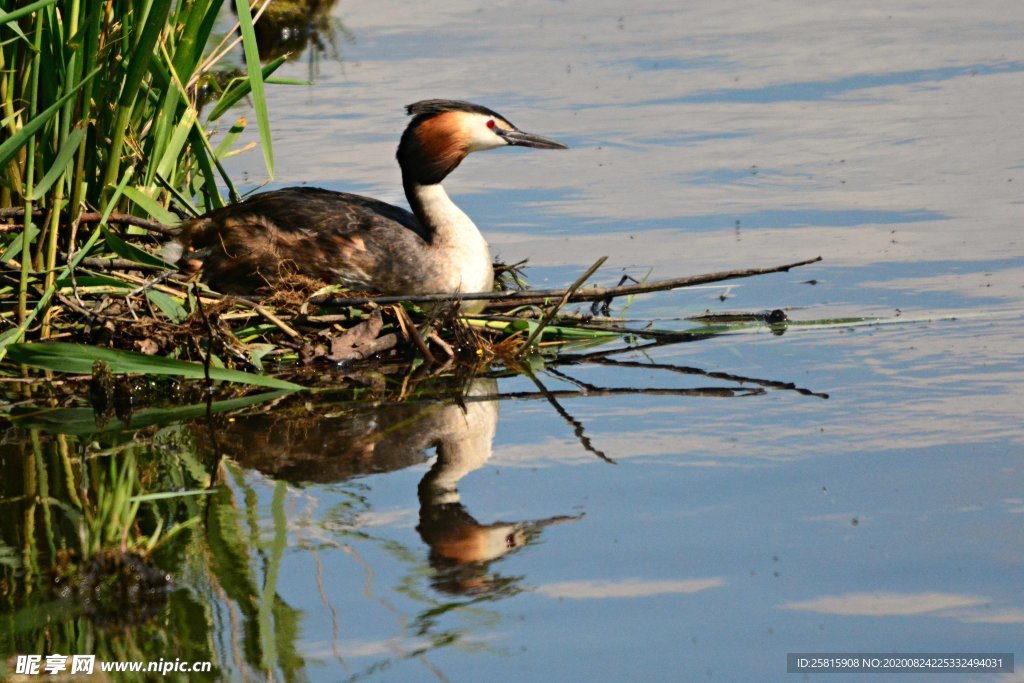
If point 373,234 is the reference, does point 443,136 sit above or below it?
above

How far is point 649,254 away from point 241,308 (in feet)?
6.44

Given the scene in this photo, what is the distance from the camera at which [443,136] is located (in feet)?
20.6

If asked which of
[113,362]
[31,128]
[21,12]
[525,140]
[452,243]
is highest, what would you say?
[21,12]

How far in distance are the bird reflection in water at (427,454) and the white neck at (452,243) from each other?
0.63 meters

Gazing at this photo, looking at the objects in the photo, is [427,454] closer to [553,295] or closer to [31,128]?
[553,295]

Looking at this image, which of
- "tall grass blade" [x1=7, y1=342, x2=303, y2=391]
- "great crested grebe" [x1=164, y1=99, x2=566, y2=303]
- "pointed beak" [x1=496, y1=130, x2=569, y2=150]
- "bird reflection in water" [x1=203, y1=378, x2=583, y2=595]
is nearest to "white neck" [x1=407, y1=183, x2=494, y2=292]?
"great crested grebe" [x1=164, y1=99, x2=566, y2=303]

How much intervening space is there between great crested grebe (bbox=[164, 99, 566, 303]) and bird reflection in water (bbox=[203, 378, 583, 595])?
724 millimetres

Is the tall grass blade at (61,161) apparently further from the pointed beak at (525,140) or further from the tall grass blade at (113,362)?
the pointed beak at (525,140)

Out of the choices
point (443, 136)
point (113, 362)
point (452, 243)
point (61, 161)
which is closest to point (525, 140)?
point (443, 136)

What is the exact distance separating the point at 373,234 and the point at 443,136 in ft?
1.60

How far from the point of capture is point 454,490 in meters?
4.48

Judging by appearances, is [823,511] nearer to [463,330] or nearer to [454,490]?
[454,490]

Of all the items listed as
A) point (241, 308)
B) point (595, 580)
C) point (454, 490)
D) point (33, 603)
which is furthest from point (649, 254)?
point (33, 603)

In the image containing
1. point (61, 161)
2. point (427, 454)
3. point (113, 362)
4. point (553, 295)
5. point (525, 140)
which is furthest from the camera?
point (525, 140)
